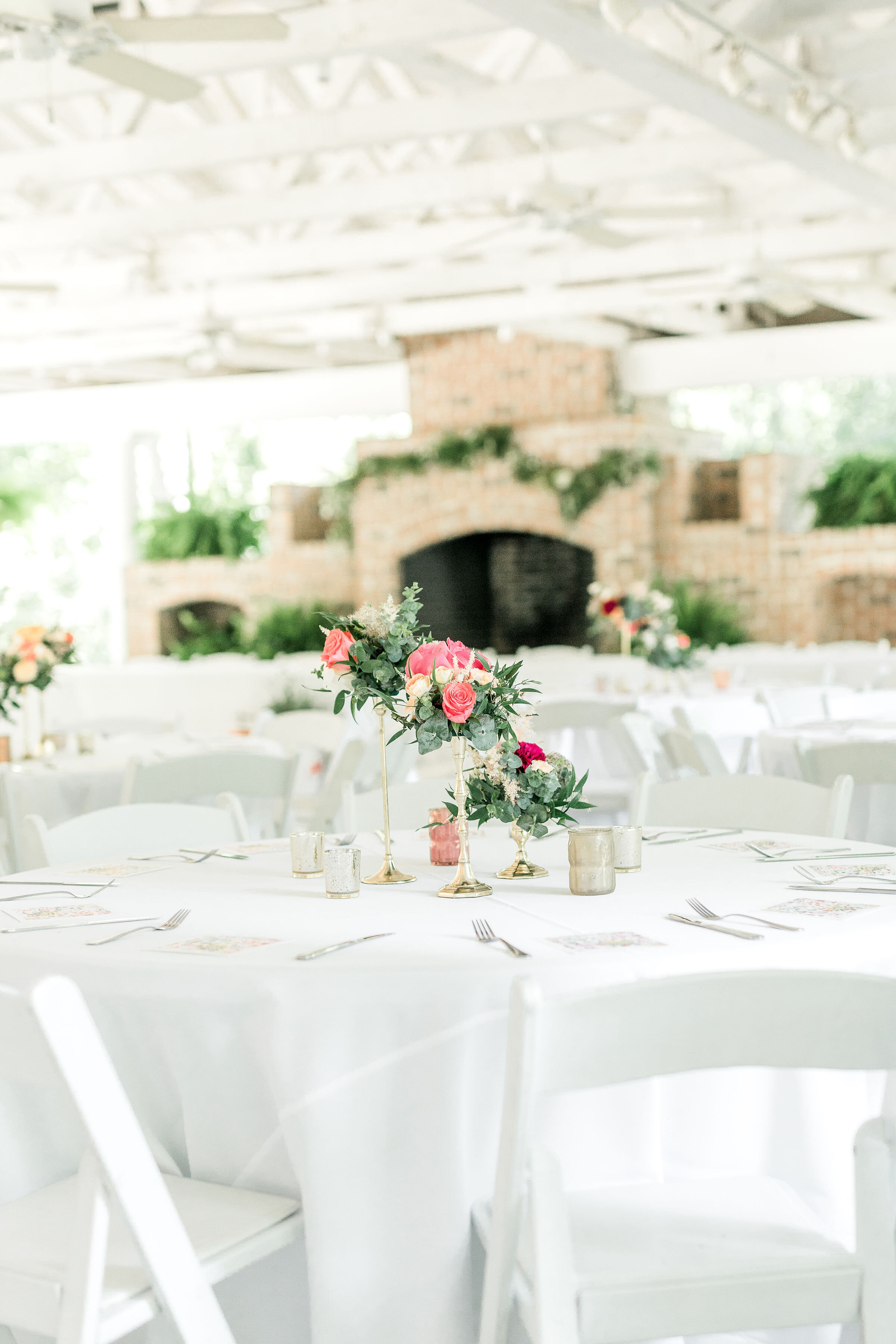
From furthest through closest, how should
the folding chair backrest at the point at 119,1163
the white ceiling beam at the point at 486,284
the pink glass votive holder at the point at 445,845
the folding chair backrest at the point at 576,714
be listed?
the white ceiling beam at the point at 486,284
the folding chair backrest at the point at 576,714
the pink glass votive holder at the point at 445,845
the folding chair backrest at the point at 119,1163

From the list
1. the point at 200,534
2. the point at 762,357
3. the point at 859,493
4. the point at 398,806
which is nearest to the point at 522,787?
the point at 398,806

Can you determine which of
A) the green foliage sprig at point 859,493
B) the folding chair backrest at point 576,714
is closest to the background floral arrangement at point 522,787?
the folding chair backrest at point 576,714

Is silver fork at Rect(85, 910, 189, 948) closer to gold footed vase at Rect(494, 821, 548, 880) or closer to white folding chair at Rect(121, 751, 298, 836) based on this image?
gold footed vase at Rect(494, 821, 548, 880)

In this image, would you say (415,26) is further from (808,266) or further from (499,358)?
(499,358)

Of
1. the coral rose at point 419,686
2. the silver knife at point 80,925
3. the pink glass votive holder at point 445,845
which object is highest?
the coral rose at point 419,686

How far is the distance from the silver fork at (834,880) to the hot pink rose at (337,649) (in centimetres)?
90

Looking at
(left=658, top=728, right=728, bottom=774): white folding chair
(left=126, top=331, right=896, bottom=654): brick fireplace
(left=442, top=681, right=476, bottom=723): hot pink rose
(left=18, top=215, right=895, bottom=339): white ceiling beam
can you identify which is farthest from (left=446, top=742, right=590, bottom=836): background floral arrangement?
(left=126, top=331, right=896, bottom=654): brick fireplace

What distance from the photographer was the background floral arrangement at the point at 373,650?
8.25ft

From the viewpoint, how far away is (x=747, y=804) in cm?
342

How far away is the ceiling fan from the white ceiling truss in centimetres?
1

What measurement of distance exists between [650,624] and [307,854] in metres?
5.26

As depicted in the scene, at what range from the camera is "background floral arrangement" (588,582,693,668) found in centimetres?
767

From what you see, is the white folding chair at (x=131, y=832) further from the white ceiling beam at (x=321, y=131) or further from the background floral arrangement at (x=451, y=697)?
the white ceiling beam at (x=321, y=131)

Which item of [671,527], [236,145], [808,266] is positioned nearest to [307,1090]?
[236,145]
